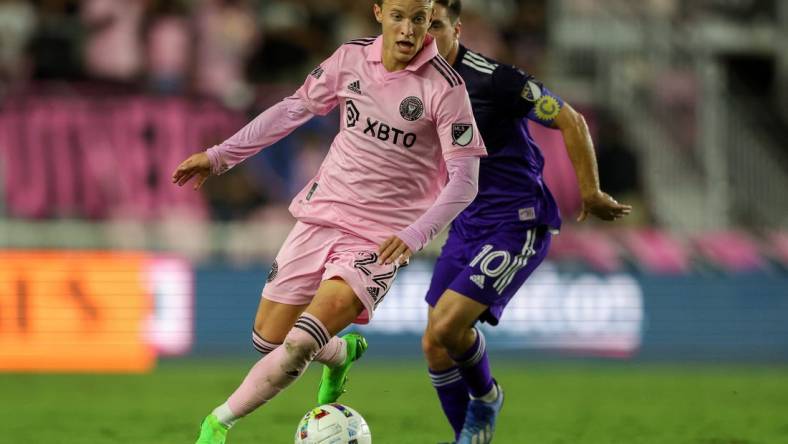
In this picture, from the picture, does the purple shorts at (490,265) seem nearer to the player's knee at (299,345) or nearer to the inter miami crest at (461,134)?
the inter miami crest at (461,134)

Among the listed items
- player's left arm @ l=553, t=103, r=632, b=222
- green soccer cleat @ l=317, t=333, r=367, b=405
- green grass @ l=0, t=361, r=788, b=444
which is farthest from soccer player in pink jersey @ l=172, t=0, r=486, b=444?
green grass @ l=0, t=361, r=788, b=444

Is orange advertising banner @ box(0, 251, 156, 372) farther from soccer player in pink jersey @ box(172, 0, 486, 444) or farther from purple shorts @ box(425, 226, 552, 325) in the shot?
soccer player in pink jersey @ box(172, 0, 486, 444)

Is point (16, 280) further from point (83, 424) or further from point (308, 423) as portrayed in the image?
point (308, 423)

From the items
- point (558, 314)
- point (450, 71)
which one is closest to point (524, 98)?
point (450, 71)

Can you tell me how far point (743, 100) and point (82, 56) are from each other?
10529 millimetres

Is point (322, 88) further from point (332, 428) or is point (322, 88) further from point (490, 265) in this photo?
point (332, 428)

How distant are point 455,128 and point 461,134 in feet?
0.14

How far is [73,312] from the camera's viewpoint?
44.9 ft

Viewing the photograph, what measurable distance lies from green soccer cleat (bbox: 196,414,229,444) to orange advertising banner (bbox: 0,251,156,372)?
7.26m

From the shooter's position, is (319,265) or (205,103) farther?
(205,103)

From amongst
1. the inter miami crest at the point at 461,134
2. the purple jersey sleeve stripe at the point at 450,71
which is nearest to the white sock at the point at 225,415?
the inter miami crest at the point at 461,134

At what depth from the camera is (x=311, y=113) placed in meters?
7.04

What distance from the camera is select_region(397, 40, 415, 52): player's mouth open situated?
6.70 metres

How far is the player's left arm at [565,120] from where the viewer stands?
735 cm
